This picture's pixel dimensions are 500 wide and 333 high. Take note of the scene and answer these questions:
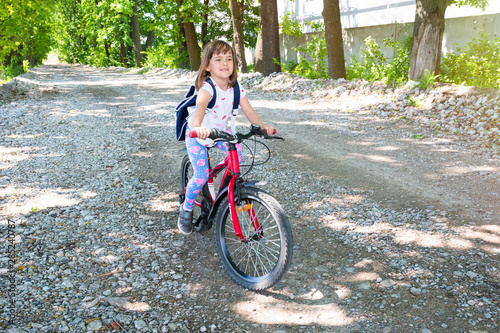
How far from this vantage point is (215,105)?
3717 millimetres

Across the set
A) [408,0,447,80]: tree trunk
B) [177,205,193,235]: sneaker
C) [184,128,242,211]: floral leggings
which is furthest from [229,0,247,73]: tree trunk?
[184,128,242,211]: floral leggings

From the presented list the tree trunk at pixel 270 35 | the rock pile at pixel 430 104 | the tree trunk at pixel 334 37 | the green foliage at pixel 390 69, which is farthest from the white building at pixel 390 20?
the rock pile at pixel 430 104

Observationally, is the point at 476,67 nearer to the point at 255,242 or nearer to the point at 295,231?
the point at 295,231

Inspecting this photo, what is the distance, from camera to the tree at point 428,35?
9.57m

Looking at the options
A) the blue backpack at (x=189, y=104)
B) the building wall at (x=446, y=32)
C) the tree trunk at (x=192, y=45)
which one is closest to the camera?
the blue backpack at (x=189, y=104)

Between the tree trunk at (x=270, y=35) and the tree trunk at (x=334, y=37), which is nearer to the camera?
the tree trunk at (x=334, y=37)

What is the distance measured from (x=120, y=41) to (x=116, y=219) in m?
30.9

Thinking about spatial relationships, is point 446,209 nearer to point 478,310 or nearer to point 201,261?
point 478,310

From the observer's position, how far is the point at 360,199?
5223mm

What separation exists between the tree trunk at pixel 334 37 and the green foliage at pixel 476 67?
10.5ft

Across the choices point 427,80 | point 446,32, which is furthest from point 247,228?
point 446,32

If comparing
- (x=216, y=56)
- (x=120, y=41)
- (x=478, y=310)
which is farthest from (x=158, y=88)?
(x=120, y=41)

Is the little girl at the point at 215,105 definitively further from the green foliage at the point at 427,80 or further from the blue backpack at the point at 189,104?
the green foliage at the point at 427,80

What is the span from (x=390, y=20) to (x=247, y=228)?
1513cm
